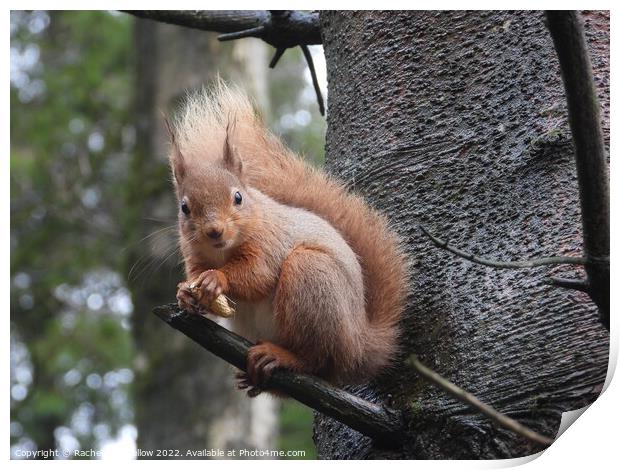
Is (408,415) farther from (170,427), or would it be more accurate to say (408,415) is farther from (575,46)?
(170,427)

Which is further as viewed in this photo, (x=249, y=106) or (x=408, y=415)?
(x=249, y=106)

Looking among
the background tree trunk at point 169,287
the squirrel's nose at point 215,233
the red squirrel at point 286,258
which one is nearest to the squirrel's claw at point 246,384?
the red squirrel at point 286,258

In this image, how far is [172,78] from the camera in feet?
11.6

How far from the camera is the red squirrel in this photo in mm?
1354

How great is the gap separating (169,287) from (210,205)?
1.76m

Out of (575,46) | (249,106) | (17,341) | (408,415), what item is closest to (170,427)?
(17,341)

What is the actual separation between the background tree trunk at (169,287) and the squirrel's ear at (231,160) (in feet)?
3.46

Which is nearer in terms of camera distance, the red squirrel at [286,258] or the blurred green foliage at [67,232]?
the red squirrel at [286,258]

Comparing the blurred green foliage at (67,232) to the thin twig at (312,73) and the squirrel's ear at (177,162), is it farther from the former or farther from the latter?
the thin twig at (312,73)

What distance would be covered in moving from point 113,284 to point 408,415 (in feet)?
7.55

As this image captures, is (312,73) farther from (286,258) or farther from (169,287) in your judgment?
(169,287)

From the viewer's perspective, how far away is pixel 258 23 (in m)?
1.85

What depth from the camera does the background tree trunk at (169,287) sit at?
2889mm

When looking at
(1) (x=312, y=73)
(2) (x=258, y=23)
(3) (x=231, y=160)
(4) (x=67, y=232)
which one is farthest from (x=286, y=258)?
(4) (x=67, y=232)
